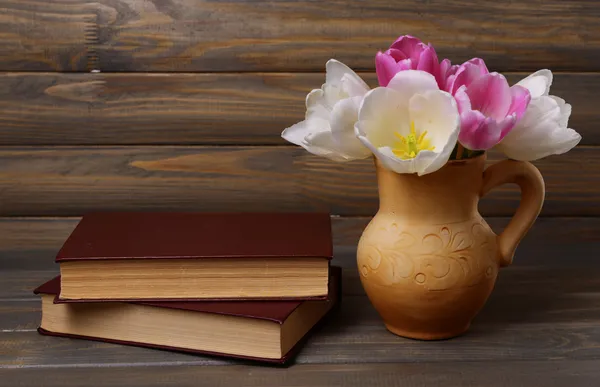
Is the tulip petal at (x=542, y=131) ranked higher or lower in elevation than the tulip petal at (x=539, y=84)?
lower

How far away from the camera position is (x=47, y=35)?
1.10m

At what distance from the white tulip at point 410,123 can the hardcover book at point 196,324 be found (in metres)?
0.19

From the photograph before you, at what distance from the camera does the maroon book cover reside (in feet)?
2.59

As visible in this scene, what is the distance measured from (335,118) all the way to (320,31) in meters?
0.41

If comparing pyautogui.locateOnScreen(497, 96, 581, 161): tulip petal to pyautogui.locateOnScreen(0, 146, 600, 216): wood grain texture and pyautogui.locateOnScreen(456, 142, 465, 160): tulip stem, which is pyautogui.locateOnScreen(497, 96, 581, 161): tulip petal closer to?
pyautogui.locateOnScreen(456, 142, 465, 160): tulip stem

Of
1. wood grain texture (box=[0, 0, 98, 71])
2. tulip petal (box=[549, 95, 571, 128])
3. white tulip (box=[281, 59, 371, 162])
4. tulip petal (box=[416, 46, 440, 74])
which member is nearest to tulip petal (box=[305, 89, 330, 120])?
white tulip (box=[281, 59, 371, 162])

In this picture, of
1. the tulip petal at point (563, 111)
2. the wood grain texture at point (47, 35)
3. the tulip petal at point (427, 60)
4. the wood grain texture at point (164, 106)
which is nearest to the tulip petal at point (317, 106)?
the tulip petal at point (427, 60)

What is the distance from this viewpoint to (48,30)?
43.3 inches

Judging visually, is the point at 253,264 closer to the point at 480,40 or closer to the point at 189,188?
the point at 189,188

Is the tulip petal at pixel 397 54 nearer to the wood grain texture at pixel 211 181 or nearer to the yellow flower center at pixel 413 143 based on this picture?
the yellow flower center at pixel 413 143

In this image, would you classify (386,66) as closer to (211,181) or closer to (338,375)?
(338,375)

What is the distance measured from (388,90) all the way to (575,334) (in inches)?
13.4

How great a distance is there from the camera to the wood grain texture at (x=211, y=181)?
114 cm

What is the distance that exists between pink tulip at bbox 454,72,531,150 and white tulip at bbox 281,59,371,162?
95mm
